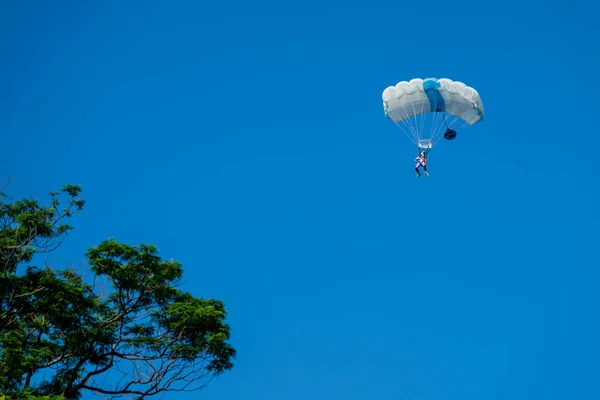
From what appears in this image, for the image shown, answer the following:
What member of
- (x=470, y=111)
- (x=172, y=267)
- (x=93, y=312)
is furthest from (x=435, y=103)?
(x=93, y=312)

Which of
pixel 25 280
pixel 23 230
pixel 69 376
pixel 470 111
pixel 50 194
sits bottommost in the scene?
pixel 69 376

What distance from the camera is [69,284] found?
19469 millimetres

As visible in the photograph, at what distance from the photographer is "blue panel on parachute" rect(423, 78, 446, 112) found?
104 feet

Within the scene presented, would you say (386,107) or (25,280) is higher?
(386,107)

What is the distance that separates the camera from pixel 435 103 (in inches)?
1280

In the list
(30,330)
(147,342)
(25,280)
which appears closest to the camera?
(25,280)

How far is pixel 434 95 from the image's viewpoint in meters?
32.2

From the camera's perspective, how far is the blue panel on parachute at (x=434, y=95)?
3182cm

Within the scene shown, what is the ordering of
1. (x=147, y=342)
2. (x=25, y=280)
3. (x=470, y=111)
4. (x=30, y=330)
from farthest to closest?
1. (x=470, y=111)
2. (x=147, y=342)
3. (x=30, y=330)
4. (x=25, y=280)

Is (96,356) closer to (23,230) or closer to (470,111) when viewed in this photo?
(23,230)

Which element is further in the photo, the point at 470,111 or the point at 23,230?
the point at 470,111

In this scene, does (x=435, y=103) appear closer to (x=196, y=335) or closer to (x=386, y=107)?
(x=386, y=107)

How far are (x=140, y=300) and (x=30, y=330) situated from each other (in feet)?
10.4

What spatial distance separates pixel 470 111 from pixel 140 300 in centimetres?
1851
